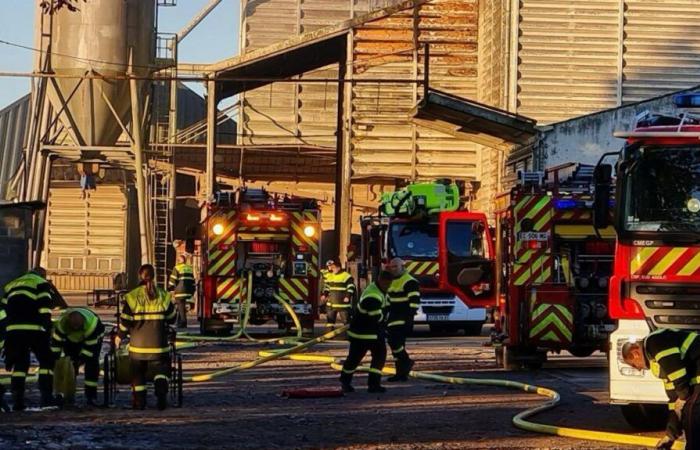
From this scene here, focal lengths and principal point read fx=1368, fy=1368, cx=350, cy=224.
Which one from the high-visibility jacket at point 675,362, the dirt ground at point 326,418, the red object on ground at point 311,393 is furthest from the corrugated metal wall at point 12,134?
the high-visibility jacket at point 675,362

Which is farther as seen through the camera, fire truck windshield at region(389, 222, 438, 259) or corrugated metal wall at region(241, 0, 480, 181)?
corrugated metal wall at region(241, 0, 480, 181)

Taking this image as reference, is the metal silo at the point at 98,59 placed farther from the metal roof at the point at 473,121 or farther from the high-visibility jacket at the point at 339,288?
the high-visibility jacket at the point at 339,288

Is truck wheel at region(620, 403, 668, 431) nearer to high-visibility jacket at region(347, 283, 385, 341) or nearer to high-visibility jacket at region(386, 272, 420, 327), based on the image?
high-visibility jacket at region(347, 283, 385, 341)

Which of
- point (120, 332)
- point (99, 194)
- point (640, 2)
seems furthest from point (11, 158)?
point (120, 332)

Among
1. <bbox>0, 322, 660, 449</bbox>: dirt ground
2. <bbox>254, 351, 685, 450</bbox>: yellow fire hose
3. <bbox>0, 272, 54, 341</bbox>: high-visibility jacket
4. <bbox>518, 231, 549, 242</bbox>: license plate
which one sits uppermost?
<bbox>518, 231, 549, 242</bbox>: license plate

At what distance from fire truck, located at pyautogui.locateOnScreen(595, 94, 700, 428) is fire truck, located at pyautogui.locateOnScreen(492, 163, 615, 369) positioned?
558 centimetres

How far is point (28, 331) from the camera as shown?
1412cm

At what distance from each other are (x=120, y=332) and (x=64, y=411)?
1078mm

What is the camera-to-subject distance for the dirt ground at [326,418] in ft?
37.1

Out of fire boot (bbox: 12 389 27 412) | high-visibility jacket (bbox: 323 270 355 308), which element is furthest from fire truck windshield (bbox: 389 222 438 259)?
fire boot (bbox: 12 389 27 412)

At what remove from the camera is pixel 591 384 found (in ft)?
53.6

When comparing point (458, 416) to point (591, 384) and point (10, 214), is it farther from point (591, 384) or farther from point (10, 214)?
point (10, 214)

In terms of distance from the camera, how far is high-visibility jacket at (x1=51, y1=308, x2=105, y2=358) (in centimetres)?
1434

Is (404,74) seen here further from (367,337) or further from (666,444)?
(666,444)
